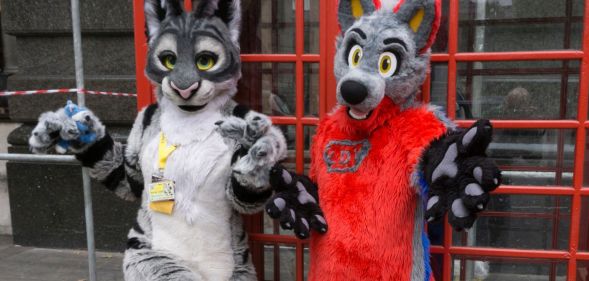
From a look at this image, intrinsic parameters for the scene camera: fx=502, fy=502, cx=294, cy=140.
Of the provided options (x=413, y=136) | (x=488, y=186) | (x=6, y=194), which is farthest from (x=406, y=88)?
(x=6, y=194)

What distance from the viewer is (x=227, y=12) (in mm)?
2502

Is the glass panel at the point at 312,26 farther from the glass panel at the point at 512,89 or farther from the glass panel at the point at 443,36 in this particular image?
the glass panel at the point at 512,89

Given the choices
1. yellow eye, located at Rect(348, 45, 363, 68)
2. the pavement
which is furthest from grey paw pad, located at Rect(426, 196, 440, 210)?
the pavement

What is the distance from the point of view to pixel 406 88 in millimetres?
2037

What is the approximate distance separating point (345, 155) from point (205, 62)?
838mm

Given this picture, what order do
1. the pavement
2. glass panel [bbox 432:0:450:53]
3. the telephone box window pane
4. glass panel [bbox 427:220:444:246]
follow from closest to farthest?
glass panel [bbox 432:0:450:53] < glass panel [bbox 427:220:444:246] < the telephone box window pane < the pavement

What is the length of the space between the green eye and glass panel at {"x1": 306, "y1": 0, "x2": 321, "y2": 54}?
0.68 m

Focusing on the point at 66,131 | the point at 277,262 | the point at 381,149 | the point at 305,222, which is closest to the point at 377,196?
the point at 381,149

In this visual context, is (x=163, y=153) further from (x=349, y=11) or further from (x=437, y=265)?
(x=437, y=265)

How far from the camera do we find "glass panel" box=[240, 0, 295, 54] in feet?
8.83

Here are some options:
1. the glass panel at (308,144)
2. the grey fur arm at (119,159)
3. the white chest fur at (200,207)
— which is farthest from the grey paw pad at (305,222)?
the grey fur arm at (119,159)

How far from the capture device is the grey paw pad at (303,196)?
7.27 ft

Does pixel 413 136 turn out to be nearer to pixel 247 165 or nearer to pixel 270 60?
pixel 247 165

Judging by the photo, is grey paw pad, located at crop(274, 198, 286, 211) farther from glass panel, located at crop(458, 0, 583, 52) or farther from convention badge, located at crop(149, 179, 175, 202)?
glass panel, located at crop(458, 0, 583, 52)
